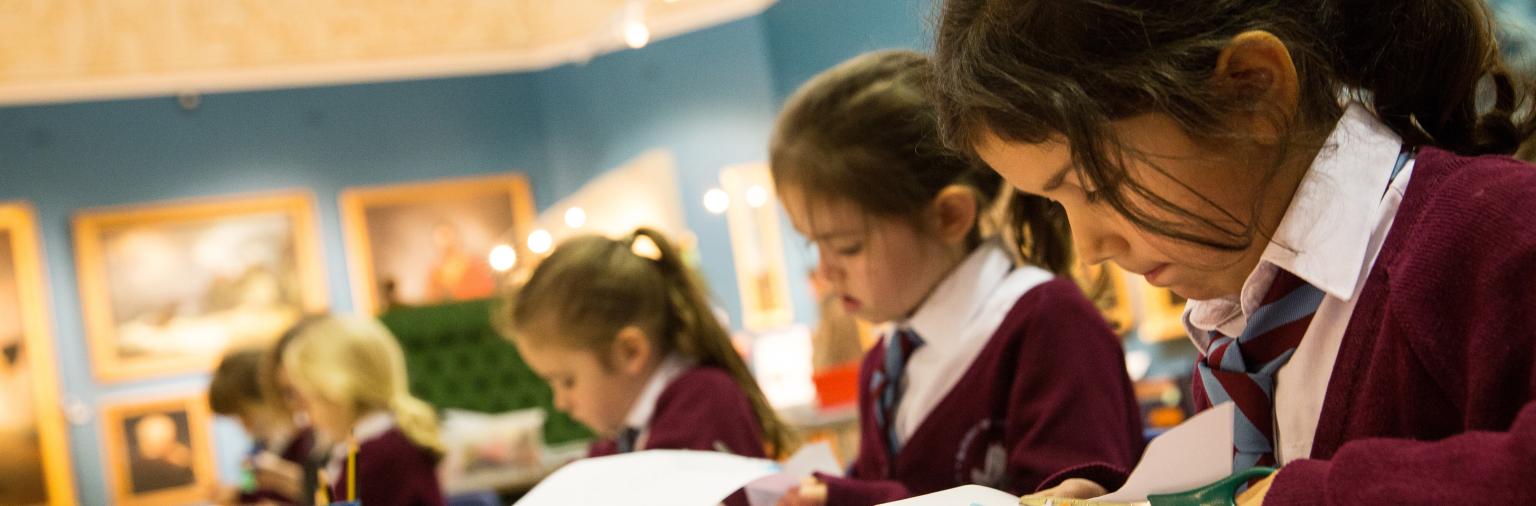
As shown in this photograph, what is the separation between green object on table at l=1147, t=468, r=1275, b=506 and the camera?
0.70 m

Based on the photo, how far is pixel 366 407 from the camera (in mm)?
3416

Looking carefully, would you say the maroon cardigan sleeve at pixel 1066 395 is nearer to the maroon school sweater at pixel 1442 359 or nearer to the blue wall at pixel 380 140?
the maroon school sweater at pixel 1442 359

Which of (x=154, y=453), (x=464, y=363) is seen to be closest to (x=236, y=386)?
(x=464, y=363)

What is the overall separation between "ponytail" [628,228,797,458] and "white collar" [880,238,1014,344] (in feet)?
2.01

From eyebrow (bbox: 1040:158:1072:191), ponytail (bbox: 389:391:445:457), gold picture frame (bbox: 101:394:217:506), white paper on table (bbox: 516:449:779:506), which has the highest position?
eyebrow (bbox: 1040:158:1072:191)

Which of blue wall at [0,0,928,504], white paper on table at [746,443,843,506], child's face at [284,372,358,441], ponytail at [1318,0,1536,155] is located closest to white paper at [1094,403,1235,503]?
ponytail at [1318,0,1536,155]

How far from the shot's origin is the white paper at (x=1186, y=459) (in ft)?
2.59

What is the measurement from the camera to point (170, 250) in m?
9.11

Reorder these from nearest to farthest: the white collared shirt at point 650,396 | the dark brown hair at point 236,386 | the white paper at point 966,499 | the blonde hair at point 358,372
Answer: the white paper at point 966,499
the white collared shirt at point 650,396
the blonde hair at point 358,372
the dark brown hair at point 236,386

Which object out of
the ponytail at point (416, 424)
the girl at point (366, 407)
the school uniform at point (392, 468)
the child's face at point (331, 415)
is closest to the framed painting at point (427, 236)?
the girl at point (366, 407)

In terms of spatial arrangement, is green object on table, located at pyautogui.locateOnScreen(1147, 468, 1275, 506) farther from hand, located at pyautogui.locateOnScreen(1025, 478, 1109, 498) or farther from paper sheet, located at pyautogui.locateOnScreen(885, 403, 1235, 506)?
hand, located at pyautogui.locateOnScreen(1025, 478, 1109, 498)

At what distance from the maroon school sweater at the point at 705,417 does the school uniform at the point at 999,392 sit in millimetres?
368

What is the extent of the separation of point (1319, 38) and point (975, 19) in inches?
8.4

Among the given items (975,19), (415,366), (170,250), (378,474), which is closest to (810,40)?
A: (415,366)
